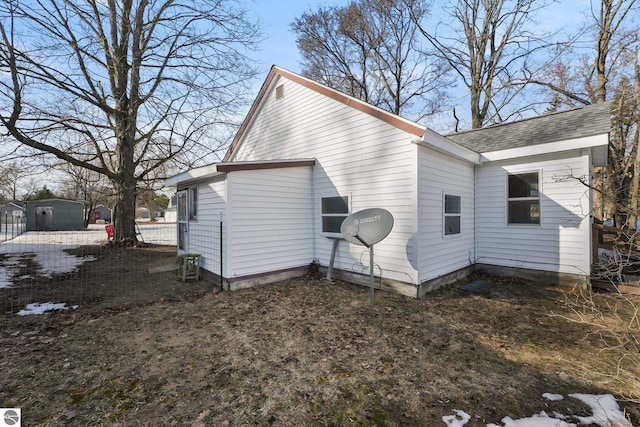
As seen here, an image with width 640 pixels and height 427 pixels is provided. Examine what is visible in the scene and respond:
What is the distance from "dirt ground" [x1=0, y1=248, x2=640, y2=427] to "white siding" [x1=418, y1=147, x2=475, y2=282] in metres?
1.02

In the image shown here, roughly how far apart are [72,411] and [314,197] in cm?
600

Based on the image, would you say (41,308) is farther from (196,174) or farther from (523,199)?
(523,199)

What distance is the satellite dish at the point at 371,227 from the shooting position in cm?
499

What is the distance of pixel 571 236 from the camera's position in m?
6.30

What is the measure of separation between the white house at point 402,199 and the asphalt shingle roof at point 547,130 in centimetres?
5

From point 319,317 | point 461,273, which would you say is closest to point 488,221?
point 461,273

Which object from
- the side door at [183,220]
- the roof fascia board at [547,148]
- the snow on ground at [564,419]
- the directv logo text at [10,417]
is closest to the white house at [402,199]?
the roof fascia board at [547,148]

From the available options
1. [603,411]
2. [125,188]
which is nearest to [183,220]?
[125,188]

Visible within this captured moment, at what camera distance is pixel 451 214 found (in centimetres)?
669

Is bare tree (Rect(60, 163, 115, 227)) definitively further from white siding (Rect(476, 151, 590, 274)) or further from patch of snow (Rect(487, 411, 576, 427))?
patch of snow (Rect(487, 411, 576, 427))

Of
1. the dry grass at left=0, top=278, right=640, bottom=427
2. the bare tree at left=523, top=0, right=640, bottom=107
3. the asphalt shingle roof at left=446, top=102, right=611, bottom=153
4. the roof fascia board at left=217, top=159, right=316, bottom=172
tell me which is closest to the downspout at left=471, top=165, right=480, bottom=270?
the asphalt shingle roof at left=446, top=102, right=611, bottom=153

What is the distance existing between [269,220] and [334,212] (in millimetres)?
1633

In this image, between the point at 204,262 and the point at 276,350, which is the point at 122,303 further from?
the point at 276,350

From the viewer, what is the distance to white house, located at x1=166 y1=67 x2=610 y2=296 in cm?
592
